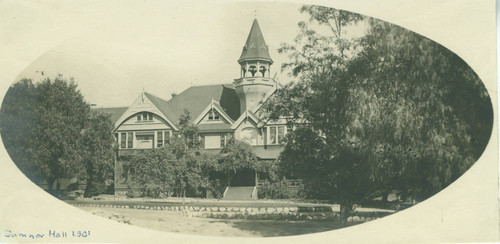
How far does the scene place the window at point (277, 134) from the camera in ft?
25.7

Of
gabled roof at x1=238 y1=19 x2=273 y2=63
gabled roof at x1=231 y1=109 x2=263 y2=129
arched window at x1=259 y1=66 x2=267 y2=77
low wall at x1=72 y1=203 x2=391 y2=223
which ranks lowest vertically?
low wall at x1=72 y1=203 x2=391 y2=223

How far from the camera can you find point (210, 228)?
7613mm

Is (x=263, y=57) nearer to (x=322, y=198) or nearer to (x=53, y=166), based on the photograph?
(x=322, y=198)

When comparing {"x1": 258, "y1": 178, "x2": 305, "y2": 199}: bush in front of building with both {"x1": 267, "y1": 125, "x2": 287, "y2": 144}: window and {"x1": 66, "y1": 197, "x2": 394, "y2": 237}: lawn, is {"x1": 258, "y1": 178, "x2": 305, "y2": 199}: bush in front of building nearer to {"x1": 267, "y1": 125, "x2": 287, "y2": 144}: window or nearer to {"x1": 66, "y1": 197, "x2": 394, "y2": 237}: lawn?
{"x1": 66, "y1": 197, "x2": 394, "y2": 237}: lawn

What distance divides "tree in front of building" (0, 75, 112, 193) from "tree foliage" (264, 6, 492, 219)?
3161 mm

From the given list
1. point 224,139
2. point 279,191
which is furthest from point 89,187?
point 279,191

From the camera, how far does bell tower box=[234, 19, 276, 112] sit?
7609 mm

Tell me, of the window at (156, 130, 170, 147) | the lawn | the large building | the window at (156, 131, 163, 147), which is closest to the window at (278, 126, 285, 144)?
the large building

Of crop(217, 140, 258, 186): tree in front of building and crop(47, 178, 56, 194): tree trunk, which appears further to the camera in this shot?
crop(217, 140, 258, 186): tree in front of building

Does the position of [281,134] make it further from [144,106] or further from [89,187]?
[89,187]

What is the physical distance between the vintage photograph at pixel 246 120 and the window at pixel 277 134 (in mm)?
17

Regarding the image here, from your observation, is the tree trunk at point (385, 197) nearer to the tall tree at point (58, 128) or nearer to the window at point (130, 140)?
the window at point (130, 140)

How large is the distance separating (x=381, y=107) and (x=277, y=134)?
64.9 inches
